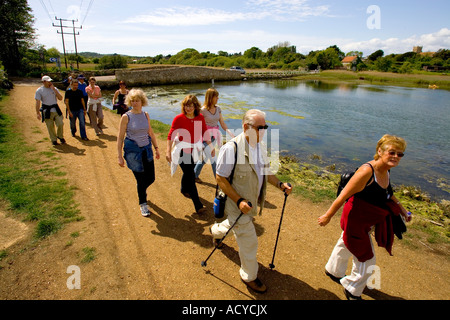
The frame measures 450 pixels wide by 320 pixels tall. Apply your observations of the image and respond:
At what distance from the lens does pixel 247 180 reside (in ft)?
9.19

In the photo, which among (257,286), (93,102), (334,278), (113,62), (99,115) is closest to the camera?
(257,286)

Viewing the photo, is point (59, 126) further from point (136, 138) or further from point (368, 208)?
point (368, 208)

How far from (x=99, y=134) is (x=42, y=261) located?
7.36 metres

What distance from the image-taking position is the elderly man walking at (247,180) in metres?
2.71

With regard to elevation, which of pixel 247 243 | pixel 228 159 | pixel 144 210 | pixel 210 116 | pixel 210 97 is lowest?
pixel 144 210

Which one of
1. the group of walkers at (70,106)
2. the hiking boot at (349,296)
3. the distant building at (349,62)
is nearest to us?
the hiking boot at (349,296)

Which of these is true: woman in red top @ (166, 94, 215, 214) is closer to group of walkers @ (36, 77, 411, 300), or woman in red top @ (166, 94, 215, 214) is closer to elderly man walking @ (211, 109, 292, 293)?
group of walkers @ (36, 77, 411, 300)

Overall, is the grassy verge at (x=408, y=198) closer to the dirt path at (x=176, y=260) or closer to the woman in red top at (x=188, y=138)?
the dirt path at (x=176, y=260)

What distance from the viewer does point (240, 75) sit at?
55.5m

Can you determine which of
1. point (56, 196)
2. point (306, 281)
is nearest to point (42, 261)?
point (56, 196)

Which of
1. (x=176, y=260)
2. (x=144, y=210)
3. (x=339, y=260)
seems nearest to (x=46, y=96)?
(x=144, y=210)

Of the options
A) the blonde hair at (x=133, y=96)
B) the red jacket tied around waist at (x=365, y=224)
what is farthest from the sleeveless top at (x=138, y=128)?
the red jacket tied around waist at (x=365, y=224)

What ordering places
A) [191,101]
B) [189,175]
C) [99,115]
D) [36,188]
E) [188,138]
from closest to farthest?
[191,101] → [188,138] → [189,175] → [36,188] → [99,115]

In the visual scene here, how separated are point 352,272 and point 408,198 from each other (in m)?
5.04
